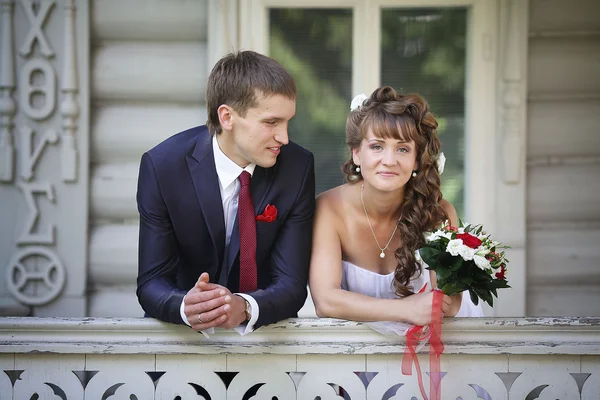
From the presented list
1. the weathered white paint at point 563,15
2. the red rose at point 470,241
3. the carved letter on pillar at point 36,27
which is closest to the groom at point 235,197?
the red rose at point 470,241

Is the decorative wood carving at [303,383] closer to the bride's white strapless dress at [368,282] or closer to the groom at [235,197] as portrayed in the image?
the groom at [235,197]

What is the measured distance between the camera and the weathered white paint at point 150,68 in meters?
4.63

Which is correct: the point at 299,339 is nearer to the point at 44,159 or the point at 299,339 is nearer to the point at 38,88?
the point at 44,159

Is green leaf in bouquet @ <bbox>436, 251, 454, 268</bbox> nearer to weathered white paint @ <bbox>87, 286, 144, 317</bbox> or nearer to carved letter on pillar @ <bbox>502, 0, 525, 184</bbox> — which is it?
carved letter on pillar @ <bbox>502, 0, 525, 184</bbox>

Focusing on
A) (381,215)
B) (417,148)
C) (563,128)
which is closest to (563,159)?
(563,128)

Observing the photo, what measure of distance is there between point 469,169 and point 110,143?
2176 mm

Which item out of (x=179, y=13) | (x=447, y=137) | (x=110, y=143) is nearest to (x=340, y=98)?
(x=447, y=137)

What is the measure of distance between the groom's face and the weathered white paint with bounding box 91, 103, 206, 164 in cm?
172

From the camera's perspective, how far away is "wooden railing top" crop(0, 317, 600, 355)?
8.46ft

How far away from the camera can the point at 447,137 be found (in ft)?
15.7

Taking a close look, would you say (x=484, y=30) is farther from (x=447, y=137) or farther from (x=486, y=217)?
(x=486, y=217)

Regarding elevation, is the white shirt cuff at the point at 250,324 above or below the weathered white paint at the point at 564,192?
below

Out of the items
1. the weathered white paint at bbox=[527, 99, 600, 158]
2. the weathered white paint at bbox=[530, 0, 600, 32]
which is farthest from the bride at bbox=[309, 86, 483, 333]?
the weathered white paint at bbox=[530, 0, 600, 32]

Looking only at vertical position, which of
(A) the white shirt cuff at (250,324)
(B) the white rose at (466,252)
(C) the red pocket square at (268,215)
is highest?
(C) the red pocket square at (268,215)
